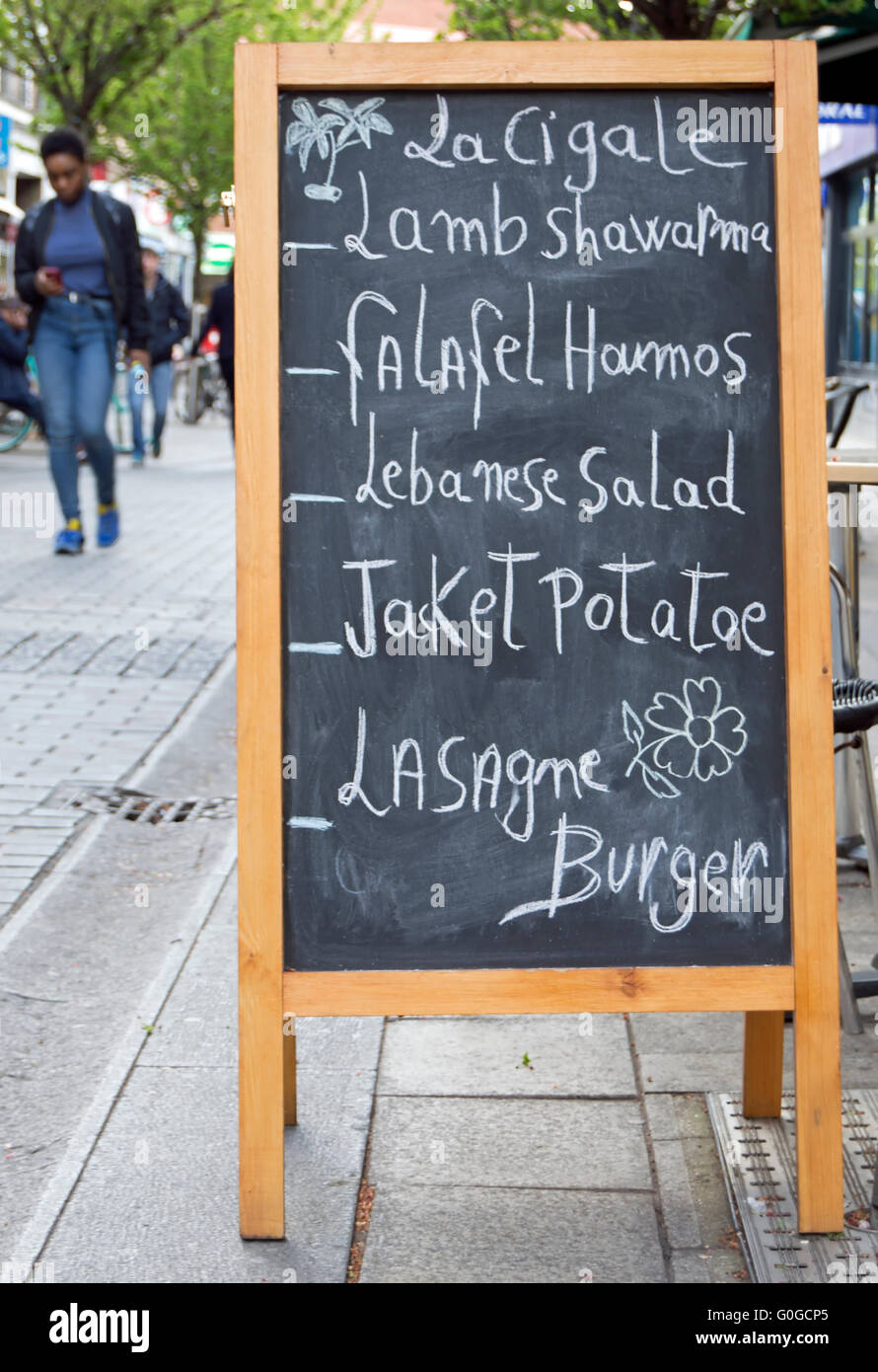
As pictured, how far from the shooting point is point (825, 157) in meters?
20.9

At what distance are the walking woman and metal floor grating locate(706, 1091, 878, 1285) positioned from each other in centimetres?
715

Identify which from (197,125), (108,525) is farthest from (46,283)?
(197,125)

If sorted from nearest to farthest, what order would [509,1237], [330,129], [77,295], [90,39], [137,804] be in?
[330,129] < [509,1237] < [137,804] < [77,295] < [90,39]

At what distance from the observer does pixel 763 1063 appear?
3.41 meters

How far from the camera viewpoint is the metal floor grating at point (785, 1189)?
288 centimetres

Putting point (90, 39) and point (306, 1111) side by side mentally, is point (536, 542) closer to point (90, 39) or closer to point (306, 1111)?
point (306, 1111)

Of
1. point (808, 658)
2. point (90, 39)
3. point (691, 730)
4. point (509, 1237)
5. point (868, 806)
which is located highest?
point (90, 39)

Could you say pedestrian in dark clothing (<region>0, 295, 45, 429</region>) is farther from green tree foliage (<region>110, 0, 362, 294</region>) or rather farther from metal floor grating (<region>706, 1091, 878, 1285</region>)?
green tree foliage (<region>110, 0, 362, 294</region>)

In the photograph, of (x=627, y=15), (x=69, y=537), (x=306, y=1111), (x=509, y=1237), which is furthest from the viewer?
(x=627, y=15)

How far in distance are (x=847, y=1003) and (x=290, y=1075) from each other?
1.26 m

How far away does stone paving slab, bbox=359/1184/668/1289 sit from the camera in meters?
2.89

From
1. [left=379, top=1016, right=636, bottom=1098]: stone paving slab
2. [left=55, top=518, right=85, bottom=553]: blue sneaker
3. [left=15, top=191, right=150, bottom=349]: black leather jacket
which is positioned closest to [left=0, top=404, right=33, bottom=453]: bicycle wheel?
[left=55, top=518, right=85, bottom=553]: blue sneaker

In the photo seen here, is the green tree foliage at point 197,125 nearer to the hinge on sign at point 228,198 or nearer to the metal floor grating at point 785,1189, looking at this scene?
the hinge on sign at point 228,198
